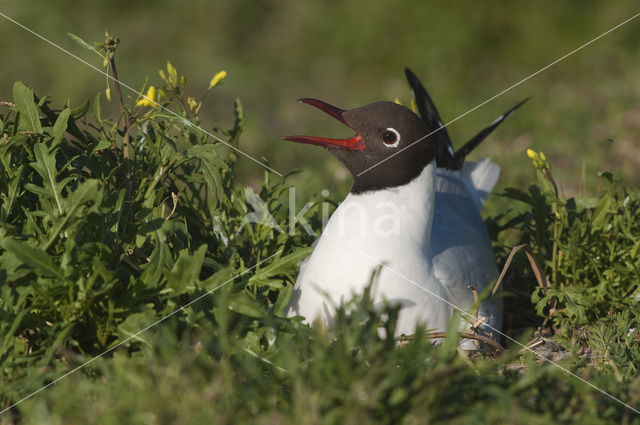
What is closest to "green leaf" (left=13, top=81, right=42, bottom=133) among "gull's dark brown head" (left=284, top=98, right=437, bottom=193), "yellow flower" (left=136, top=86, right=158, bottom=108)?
"yellow flower" (left=136, top=86, right=158, bottom=108)

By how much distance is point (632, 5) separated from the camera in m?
8.47

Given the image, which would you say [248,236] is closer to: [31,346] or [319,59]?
[31,346]

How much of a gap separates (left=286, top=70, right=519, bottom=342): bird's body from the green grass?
0.17 meters

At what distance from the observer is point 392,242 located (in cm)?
311

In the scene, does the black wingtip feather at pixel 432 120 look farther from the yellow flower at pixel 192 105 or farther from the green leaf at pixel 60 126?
the green leaf at pixel 60 126

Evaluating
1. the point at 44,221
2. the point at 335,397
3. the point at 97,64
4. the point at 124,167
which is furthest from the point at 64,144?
the point at 97,64

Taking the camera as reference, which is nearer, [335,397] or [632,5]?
[335,397]

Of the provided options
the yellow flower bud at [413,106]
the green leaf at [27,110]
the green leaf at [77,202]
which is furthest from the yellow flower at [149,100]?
the yellow flower bud at [413,106]

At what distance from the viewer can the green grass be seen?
84.5 inches

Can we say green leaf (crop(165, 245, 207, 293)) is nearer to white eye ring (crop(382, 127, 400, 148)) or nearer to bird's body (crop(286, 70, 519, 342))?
bird's body (crop(286, 70, 519, 342))

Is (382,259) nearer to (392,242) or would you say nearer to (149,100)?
(392,242)

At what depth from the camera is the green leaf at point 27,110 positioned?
3.04 m

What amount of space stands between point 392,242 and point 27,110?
4.99ft

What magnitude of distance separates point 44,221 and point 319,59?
721 centimetres
